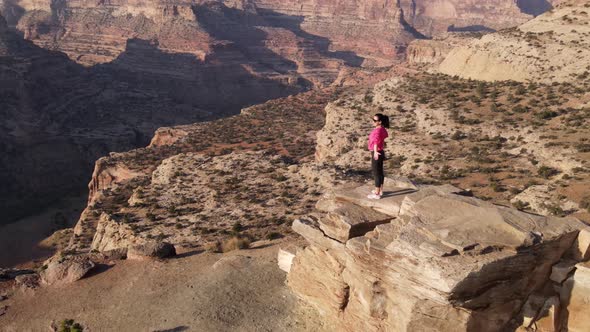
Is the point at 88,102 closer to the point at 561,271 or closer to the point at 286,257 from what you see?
the point at 286,257

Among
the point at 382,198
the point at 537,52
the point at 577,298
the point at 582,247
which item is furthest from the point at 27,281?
the point at 537,52

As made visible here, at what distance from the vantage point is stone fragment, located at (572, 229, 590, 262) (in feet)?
41.4

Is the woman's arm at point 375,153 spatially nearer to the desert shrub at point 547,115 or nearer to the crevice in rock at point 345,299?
the crevice in rock at point 345,299

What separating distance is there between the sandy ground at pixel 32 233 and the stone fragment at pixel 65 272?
24.9 m

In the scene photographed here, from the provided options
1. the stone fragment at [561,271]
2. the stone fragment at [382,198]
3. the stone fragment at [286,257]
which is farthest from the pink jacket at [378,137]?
the stone fragment at [561,271]

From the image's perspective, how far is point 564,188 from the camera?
26344 mm

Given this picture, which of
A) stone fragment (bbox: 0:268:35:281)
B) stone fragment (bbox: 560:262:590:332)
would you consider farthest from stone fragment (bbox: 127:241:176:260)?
stone fragment (bbox: 560:262:590:332)

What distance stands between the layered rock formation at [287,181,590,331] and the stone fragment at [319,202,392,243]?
0.04 m

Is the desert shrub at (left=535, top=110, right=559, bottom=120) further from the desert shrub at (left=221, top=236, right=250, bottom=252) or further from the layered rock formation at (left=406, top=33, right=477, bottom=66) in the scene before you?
the layered rock formation at (left=406, top=33, right=477, bottom=66)

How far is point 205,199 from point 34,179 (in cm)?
4749

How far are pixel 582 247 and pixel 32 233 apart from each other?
186 feet

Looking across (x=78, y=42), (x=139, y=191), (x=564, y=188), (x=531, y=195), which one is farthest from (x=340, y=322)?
(x=78, y=42)

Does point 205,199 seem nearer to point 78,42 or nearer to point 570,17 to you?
point 570,17

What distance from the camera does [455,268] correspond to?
11102mm
